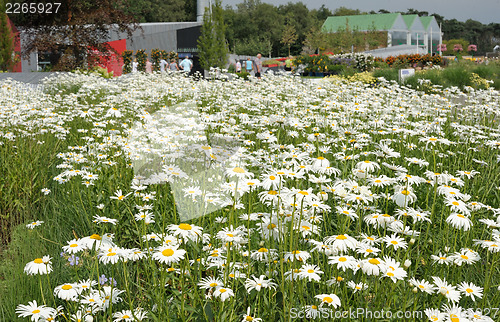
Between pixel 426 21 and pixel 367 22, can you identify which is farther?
pixel 426 21

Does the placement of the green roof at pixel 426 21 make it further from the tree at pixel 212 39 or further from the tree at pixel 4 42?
the tree at pixel 4 42

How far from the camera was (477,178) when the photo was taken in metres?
4.52

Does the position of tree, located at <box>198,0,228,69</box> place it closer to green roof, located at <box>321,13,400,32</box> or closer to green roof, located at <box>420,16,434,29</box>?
green roof, located at <box>321,13,400,32</box>

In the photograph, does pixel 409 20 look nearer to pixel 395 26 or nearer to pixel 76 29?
pixel 395 26

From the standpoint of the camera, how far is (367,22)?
7044 centimetres

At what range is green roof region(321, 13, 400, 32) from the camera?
64.5 metres

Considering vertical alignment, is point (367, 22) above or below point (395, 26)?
above

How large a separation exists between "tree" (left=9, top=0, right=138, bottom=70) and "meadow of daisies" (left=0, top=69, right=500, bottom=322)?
1137cm

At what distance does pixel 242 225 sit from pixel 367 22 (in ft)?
245

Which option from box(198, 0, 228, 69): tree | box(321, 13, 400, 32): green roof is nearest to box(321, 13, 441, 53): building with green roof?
box(321, 13, 400, 32): green roof

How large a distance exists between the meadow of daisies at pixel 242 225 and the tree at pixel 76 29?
1137 centimetres

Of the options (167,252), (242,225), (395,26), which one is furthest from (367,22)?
(167,252)

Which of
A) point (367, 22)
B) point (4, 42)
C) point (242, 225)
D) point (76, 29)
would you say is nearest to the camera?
point (242, 225)

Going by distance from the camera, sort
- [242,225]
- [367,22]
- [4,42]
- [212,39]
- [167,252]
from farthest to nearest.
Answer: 1. [367,22]
2. [212,39]
3. [4,42]
4. [242,225]
5. [167,252]
